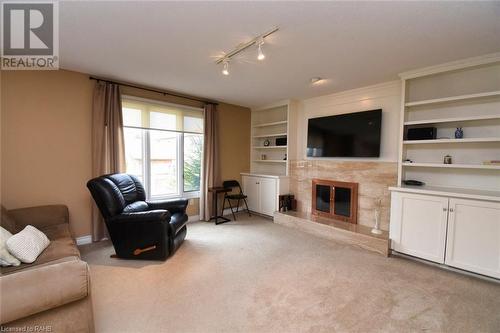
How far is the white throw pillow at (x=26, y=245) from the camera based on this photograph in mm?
1665

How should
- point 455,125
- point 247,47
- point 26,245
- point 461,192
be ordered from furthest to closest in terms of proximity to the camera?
1. point 455,125
2. point 461,192
3. point 247,47
4. point 26,245

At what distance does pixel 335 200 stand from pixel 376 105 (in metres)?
1.72

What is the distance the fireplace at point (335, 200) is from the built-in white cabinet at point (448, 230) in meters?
0.76

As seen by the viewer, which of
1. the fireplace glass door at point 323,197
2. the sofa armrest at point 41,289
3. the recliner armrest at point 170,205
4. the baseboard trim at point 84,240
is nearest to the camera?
the sofa armrest at point 41,289

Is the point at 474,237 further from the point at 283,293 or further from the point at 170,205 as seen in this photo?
the point at 170,205

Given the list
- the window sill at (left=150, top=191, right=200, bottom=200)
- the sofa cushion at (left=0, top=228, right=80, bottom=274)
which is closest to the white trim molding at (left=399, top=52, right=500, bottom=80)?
the window sill at (left=150, top=191, right=200, bottom=200)

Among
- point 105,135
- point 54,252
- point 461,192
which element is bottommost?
point 54,252

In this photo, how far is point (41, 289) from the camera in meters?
1.16

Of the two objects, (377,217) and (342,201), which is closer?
(377,217)

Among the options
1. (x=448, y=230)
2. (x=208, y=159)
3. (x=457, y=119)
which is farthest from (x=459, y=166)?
(x=208, y=159)

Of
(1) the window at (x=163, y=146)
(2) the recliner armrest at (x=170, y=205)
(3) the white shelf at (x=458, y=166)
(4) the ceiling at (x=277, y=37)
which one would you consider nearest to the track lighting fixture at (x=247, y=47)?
(4) the ceiling at (x=277, y=37)

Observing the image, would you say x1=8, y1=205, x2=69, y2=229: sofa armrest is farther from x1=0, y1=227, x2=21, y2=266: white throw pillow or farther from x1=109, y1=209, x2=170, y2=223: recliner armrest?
x1=0, y1=227, x2=21, y2=266: white throw pillow

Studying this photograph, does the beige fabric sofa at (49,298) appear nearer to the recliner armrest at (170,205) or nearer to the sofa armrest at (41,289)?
the sofa armrest at (41,289)

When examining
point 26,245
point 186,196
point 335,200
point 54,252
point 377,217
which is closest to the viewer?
point 26,245
